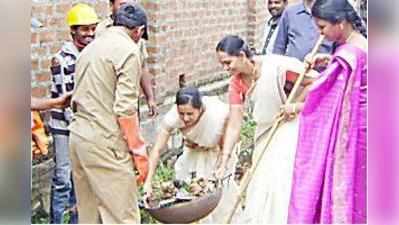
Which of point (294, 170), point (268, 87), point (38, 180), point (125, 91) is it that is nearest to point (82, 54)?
point (125, 91)

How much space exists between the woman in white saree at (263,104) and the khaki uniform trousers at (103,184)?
0.98 ft

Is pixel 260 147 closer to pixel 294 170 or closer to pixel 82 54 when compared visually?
pixel 294 170

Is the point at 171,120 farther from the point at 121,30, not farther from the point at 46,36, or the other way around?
the point at 46,36

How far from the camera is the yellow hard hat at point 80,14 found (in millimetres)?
2350

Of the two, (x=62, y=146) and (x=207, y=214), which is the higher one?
(x=62, y=146)

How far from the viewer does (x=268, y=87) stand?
2404 millimetres

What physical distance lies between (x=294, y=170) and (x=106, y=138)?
602mm

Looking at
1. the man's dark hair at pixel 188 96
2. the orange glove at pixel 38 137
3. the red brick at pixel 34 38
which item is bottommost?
the orange glove at pixel 38 137

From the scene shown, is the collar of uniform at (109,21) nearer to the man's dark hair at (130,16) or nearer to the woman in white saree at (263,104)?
the man's dark hair at (130,16)

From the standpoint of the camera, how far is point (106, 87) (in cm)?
234

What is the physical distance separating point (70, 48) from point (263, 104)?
623 millimetres

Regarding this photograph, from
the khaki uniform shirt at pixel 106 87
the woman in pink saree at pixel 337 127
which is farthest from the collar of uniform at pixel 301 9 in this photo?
the khaki uniform shirt at pixel 106 87

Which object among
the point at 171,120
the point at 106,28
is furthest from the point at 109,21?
the point at 171,120

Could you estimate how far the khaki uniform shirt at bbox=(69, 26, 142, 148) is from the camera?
234 cm
